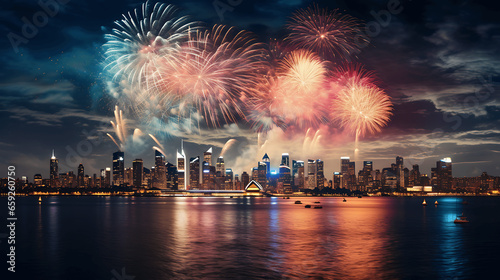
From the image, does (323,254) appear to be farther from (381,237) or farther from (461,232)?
(461,232)

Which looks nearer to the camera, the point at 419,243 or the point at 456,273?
the point at 456,273

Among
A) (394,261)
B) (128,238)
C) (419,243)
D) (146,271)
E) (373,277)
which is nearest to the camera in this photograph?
(373,277)

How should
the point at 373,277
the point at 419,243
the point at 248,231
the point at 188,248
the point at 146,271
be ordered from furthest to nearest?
the point at 248,231, the point at 419,243, the point at 188,248, the point at 146,271, the point at 373,277

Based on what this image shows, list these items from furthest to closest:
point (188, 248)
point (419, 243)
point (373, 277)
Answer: point (419, 243)
point (188, 248)
point (373, 277)

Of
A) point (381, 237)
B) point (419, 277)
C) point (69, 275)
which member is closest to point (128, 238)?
point (69, 275)

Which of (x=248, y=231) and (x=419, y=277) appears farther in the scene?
(x=248, y=231)

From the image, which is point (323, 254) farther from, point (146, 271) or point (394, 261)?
point (146, 271)

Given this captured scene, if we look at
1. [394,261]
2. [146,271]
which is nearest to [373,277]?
[394,261]

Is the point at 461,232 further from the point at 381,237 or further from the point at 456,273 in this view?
the point at 456,273

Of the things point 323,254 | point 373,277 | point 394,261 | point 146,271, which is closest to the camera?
point 373,277
